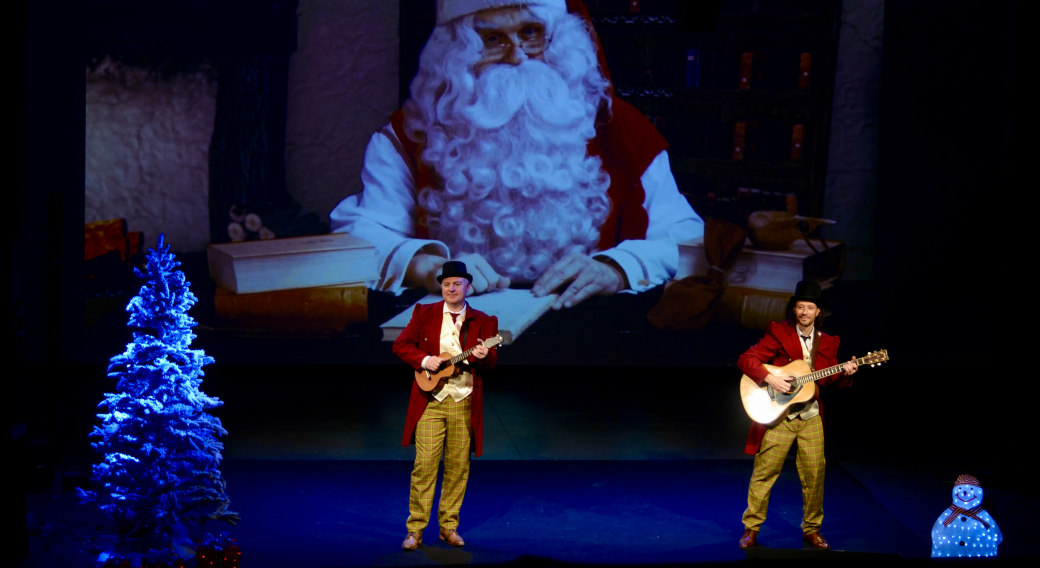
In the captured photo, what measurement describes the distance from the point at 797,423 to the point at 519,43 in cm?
482

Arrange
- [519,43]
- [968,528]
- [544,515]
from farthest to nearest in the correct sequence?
[519,43], [544,515], [968,528]

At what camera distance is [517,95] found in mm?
8484

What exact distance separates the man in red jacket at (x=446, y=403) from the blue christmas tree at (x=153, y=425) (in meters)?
0.93

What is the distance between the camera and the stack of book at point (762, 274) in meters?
8.77

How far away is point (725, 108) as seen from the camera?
858 centimetres

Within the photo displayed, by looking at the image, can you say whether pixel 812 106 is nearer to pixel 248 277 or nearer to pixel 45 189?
pixel 248 277

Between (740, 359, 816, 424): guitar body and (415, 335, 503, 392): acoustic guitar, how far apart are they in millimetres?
1213

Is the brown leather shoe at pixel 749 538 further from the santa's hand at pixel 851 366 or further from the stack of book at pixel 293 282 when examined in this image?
the stack of book at pixel 293 282

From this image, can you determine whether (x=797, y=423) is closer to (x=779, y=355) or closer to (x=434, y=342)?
(x=779, y=355)

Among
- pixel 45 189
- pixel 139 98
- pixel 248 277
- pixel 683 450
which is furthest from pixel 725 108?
pixel 45 189

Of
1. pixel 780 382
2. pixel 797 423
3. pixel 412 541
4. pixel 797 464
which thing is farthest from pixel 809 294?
Result: pixel 412 541

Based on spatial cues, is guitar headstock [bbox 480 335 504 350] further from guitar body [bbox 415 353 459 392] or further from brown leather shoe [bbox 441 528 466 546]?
brown leather shoe [bbox 441 528 466 546]

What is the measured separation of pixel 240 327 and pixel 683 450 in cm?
392

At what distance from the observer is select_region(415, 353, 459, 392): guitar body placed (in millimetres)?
4621
